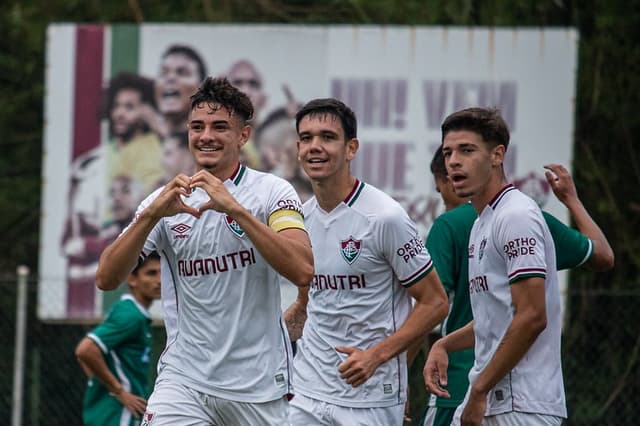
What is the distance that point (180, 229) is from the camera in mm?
5023

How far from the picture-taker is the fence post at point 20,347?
31.5 feet

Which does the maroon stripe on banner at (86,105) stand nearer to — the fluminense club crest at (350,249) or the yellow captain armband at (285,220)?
the fluminense club crest at (350,249)

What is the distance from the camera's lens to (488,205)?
492 cm

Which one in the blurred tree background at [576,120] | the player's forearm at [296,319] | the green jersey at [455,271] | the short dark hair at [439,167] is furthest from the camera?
the blurred tree background at [576,120]

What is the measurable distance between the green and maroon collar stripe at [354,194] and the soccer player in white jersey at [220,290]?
0.57 meters

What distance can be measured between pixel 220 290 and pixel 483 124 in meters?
1.33

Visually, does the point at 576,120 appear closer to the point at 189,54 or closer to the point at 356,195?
the point at 189,54

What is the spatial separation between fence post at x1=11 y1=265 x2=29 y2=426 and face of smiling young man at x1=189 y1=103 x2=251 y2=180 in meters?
4.98

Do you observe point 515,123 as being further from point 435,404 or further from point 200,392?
point 200,392

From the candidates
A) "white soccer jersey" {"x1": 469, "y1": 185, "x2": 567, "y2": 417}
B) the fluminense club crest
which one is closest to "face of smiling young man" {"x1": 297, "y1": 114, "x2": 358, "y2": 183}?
the fluminense club crest

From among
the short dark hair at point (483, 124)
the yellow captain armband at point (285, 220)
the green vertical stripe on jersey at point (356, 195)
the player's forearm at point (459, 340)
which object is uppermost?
the short dark hair at point (483, 124)

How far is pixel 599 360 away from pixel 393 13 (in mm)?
3971

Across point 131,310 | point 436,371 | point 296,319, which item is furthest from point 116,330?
point 436,371

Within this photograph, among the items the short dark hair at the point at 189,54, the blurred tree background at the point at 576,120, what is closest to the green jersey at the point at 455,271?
the blurred tree background at the point at 576,120
